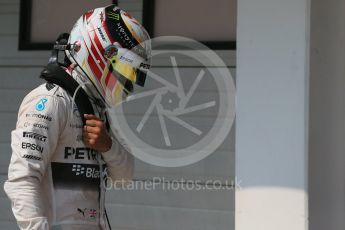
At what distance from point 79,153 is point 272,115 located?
3.74ft

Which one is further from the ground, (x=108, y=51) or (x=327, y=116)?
(x=108, y=51)

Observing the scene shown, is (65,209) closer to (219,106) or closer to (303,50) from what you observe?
(303,50)

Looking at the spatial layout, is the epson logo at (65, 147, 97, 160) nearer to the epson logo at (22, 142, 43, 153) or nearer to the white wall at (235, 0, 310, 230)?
the epson logo at (22, 142, 43, 153)

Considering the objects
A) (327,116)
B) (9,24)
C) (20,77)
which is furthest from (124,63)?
(9,24)

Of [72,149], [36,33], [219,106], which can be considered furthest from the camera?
[36,33]

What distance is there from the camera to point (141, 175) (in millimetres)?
5262

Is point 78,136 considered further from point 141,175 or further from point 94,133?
point 141,175

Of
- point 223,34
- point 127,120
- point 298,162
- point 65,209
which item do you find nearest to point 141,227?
point 127,120

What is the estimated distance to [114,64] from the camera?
2.64m

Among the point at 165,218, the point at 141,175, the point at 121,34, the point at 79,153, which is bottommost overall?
the point at 165,218

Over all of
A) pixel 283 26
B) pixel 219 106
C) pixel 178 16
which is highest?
pixel 178 16

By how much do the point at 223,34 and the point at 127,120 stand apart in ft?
3.59

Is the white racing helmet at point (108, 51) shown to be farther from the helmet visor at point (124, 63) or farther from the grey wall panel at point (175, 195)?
the grey wall panel at point (175, 195)

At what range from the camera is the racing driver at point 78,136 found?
2.32 m
